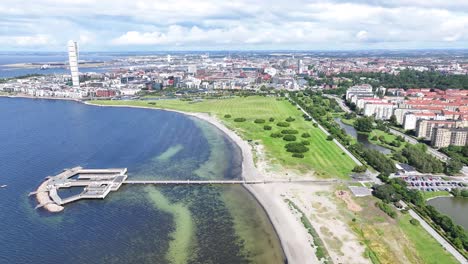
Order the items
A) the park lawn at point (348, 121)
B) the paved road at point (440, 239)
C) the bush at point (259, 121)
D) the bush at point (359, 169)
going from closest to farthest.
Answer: the paved road at point (440, 239) < the bush at point (359, 169) < the bush at point (259, 121) < the park lawn at point (348, 121)

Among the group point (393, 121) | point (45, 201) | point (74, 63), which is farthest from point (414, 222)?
point (74, 63)

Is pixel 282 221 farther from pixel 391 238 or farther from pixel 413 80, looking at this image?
pixel 413 80

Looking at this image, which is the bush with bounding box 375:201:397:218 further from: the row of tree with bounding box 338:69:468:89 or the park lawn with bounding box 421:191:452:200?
the row of tree with bounding box 338:69:468:89

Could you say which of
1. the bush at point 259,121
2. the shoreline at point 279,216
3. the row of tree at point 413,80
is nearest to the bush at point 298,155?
the shoreline at point 279,216

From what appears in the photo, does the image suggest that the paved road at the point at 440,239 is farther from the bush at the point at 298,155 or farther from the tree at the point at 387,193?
the bush at the point at 298,155

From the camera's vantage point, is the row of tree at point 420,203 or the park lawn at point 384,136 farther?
the park lawn at point 384,136

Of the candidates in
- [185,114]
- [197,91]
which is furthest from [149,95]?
[185,114]
